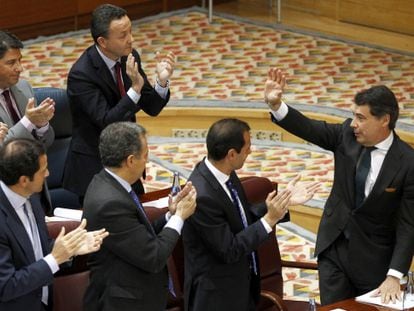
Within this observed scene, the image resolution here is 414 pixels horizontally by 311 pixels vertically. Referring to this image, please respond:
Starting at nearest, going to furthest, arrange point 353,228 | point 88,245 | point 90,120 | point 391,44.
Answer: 1. point 88,245
2. point 353,228
3. point 90,120
4. point 391,44

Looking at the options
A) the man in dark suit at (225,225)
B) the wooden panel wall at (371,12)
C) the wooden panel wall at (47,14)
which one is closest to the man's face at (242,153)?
the man in dark suit at (225,225)

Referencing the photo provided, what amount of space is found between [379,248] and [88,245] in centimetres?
164

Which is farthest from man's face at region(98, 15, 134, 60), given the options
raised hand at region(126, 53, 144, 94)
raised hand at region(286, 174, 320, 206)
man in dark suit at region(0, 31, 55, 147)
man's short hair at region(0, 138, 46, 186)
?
man's short hair at region(0, 138, 46, 186)

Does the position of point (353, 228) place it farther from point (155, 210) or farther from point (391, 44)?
point (391, 44)

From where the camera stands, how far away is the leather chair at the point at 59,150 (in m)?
7.00

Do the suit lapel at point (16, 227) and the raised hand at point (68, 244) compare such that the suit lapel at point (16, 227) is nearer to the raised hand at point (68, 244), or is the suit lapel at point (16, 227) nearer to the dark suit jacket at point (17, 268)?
the dark suit jacket at point (17, 268)

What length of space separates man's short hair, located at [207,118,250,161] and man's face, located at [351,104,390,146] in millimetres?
608

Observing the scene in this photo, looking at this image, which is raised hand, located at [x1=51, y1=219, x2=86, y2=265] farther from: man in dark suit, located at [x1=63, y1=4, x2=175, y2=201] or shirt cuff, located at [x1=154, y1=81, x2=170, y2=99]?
shirt cuff, located at [x1=154, y1=81, x2=170, y2=99]

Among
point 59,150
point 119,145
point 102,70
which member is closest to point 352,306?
point 119,145

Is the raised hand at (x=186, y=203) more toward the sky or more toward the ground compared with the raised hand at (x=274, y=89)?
more toward the ground

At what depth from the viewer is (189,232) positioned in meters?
5.38

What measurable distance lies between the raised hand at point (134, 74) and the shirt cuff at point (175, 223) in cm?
132

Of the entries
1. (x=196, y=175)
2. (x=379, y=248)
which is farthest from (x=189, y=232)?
(x=379, y=248)

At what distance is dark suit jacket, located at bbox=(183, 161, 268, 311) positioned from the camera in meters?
5.28
